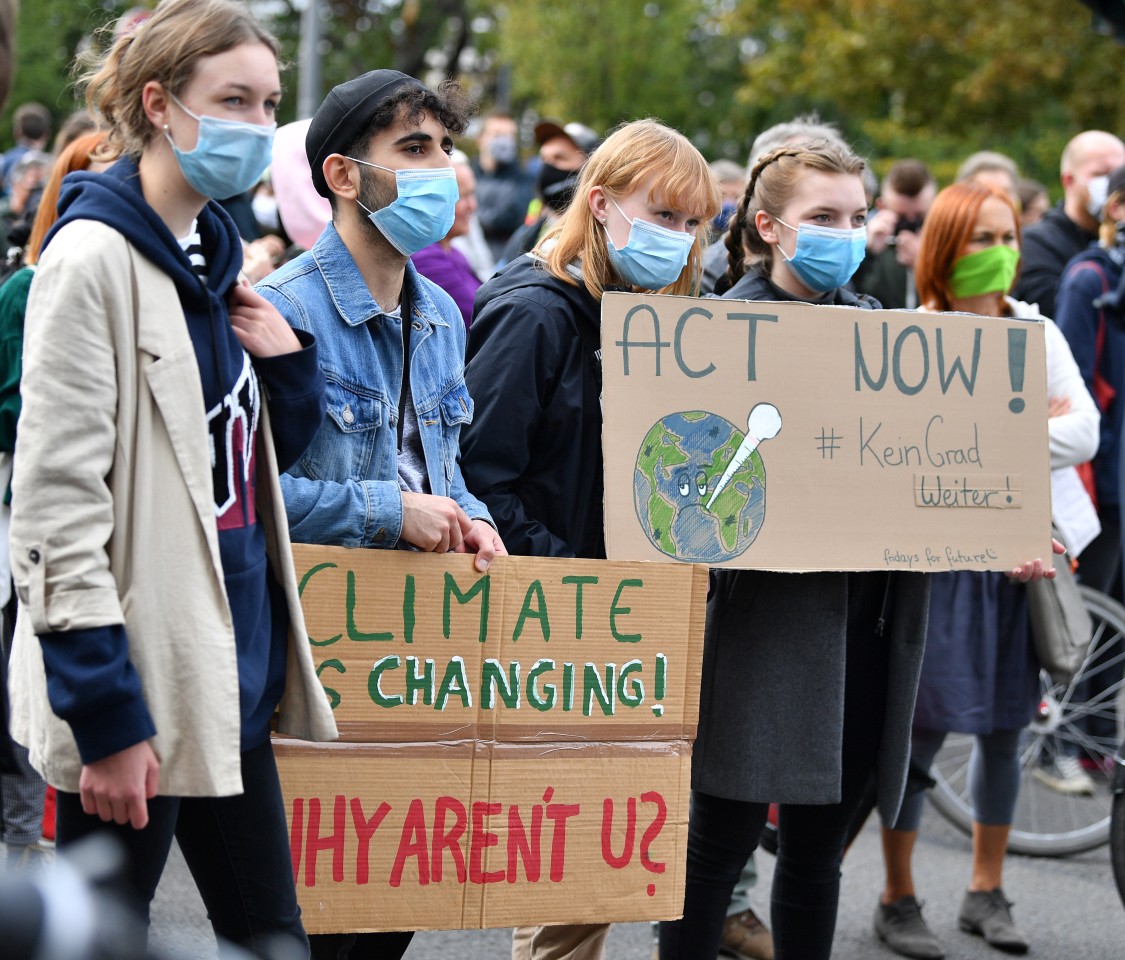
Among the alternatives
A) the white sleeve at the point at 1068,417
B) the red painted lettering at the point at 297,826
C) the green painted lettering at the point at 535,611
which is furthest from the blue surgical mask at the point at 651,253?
the white sleeve at the point at 1068,417

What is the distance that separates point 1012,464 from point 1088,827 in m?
2.33

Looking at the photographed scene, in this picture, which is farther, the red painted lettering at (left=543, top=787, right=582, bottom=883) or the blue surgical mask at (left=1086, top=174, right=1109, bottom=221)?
the blue surgical mask at (left=1086, top=174, right=1109, bottom=221)

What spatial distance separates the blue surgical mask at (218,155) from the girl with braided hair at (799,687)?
1.45 metres

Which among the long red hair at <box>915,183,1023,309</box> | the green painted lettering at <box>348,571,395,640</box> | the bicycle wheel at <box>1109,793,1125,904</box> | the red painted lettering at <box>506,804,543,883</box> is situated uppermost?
the long red hair at <box>915,183,1023,309</box>

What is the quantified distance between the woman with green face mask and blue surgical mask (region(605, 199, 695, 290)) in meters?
1.34

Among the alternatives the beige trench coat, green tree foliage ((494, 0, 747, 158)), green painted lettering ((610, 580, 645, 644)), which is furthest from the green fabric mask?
green tree foliage ((494, 0, 747, 158))

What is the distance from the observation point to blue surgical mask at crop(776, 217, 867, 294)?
3535mm

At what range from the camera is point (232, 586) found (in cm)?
238

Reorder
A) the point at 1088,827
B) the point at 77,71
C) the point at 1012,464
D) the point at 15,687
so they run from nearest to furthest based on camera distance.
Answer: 1. the point at 15,687
2. the point at 77,71
3. the point at 1012,464
4. the point at 1088,827


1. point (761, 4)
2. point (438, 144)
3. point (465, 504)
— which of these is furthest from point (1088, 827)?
point (761, 4)

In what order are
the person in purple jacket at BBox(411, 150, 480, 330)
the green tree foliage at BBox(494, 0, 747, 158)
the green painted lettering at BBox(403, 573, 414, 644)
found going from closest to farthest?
the green painted lettering at BBox(403, 573, 414, 644), the person in purple jacket at BBox(411, 150, 480, 330), the green tree foliage at BBox(494, 0, 747, 158)

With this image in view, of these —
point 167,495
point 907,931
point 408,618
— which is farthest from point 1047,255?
point 167,495

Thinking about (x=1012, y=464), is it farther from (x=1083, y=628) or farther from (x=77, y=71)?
(x=77, y=71)

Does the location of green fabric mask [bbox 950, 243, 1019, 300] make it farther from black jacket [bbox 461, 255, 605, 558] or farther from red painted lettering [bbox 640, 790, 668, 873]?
red painted lettering [bbox 640, 790, 668, 873]
